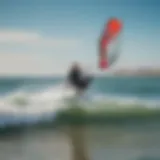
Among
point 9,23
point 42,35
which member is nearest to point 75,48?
point 42,35

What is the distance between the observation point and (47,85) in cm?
103

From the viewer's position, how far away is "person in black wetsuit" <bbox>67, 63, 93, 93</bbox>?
1.03 metres

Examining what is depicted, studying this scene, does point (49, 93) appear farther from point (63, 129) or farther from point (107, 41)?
point (107, 41)

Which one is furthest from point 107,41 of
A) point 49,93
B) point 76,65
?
point 49,93

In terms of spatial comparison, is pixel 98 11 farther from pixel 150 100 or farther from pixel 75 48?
pixel 150 100

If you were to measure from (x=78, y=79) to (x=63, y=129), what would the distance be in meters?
0.15

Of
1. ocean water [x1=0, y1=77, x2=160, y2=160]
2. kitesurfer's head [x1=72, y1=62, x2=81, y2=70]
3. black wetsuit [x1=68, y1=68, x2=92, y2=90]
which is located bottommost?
ocean water [x1=0, y1=77, x2=160, y2=160]

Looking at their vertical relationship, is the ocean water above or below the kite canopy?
below

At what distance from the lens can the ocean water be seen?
101 centimetres

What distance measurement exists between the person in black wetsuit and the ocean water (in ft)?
0.06

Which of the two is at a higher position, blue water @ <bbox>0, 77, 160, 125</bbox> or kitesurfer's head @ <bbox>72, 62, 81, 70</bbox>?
kitesurfer's head @ <bbox>72, 62, 81, 70</bbox>

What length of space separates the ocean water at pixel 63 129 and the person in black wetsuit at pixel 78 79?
2 cm

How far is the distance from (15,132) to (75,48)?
11.6 inches

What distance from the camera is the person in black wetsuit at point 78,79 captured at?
3.37 ft
